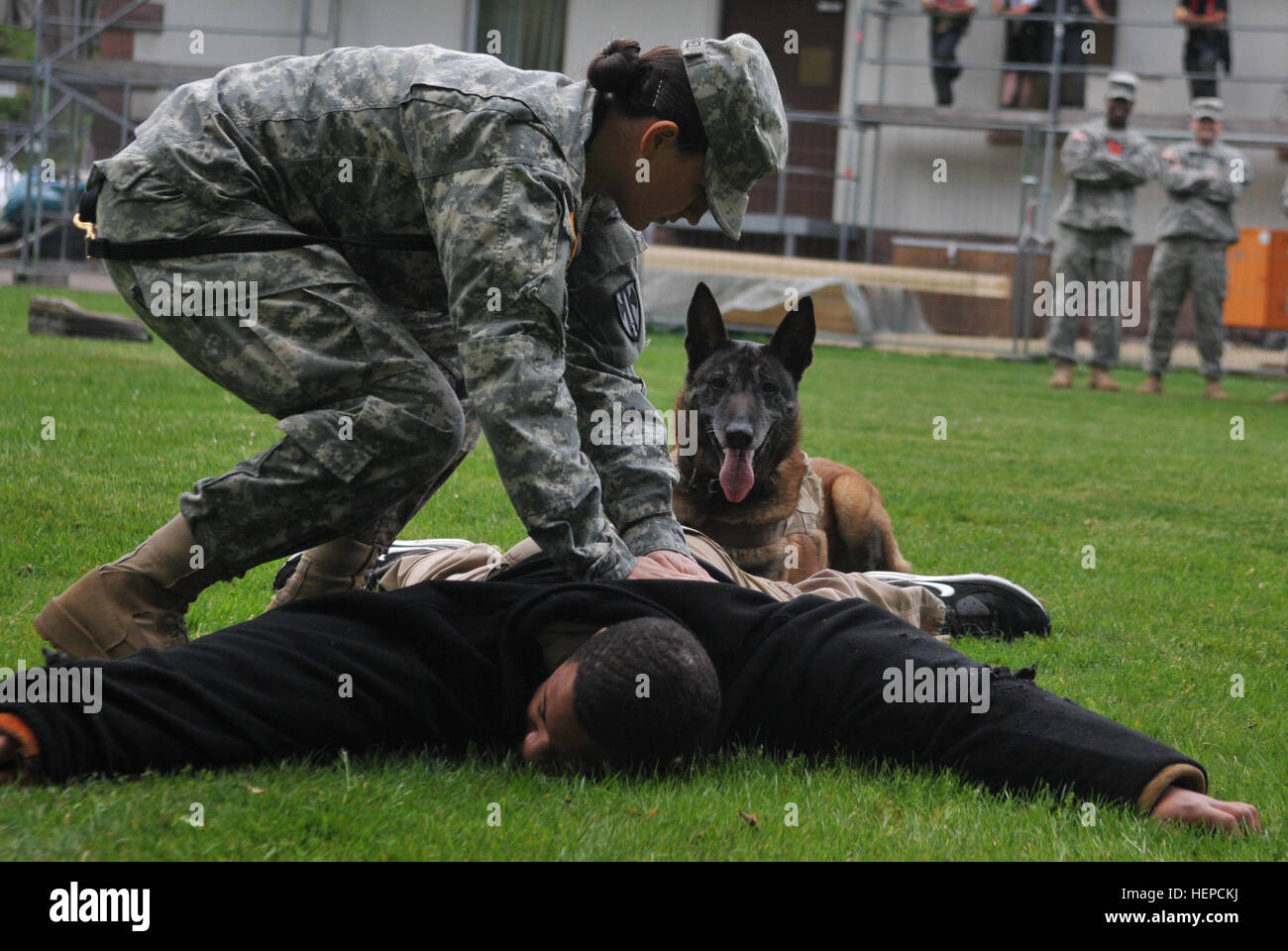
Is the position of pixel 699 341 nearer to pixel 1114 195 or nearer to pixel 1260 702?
pixel 1260 702

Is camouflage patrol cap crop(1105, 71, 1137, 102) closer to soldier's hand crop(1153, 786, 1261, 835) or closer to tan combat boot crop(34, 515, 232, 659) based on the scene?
soldier's hand crop(1153, 786, 1261, 835)

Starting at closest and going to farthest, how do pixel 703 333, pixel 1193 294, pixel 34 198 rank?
pixel 703 333 < pixel 1193 294 < pixel 34 198

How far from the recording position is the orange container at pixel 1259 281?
18734 mm

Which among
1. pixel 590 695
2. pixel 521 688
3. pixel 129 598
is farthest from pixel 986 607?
pixel 129 598

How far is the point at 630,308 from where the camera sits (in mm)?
3902

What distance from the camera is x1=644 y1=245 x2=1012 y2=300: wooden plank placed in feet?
57.4

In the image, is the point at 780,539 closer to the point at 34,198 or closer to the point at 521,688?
the point at 521,688

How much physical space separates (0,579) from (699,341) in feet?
9.29

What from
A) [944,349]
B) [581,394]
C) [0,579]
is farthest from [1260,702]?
[944,349]

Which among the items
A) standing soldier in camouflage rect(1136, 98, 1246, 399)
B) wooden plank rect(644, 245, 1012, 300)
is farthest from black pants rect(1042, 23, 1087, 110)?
standing soldier in camouflage rect(1136, 98, 1246, 399)

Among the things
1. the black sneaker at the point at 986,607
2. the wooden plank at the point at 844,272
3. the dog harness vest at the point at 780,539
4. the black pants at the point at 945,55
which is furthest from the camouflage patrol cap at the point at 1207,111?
the black sneaker at the point at 986,607

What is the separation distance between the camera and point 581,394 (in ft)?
12.7

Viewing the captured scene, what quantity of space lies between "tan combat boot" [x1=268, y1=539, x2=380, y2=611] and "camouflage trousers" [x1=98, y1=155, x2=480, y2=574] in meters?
0.57

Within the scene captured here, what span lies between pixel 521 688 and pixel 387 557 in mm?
1632
